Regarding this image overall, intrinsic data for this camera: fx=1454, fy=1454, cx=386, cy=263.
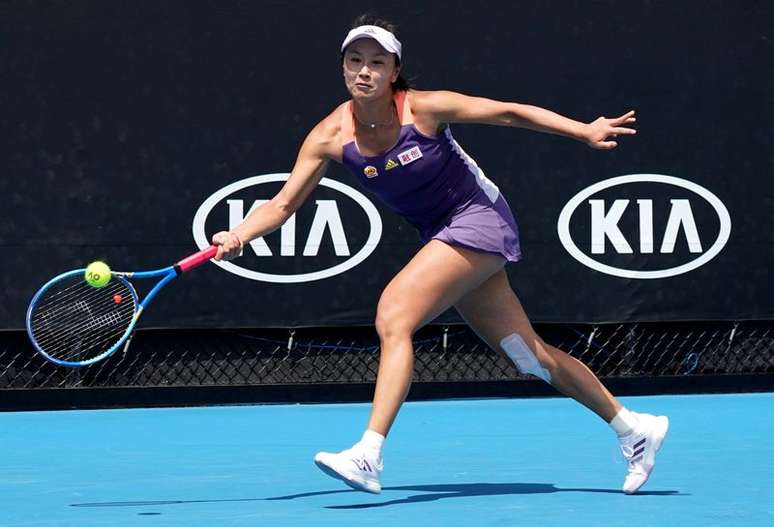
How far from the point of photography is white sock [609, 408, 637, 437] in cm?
433

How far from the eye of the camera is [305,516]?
3.83m

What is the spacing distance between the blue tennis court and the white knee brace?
36 cm

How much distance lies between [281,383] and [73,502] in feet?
9.16

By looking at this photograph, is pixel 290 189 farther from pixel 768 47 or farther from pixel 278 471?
pixel 768 47

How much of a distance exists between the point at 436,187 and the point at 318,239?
2522mm

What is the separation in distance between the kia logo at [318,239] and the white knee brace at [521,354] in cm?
248

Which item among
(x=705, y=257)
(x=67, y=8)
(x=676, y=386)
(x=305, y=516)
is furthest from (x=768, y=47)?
(x=305, y=516)

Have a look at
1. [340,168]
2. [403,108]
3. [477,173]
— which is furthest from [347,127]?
[340,168]

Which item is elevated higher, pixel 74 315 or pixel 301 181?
pixel 301 181

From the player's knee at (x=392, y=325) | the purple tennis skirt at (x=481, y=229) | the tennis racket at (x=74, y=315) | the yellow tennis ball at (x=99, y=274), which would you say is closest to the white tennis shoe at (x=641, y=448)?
the purple tennis skirt at (x=481, y=229)

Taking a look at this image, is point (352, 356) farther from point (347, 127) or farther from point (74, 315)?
point (347, 127)

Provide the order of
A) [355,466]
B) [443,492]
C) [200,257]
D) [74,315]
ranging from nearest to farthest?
1. [355,466]
2. [200,257]
3. [443,492]
4. [74,315]

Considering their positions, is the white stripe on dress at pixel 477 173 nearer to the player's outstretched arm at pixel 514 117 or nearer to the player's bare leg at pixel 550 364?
the player's outstretched arm at pixel 514 117

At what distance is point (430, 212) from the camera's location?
434cm
